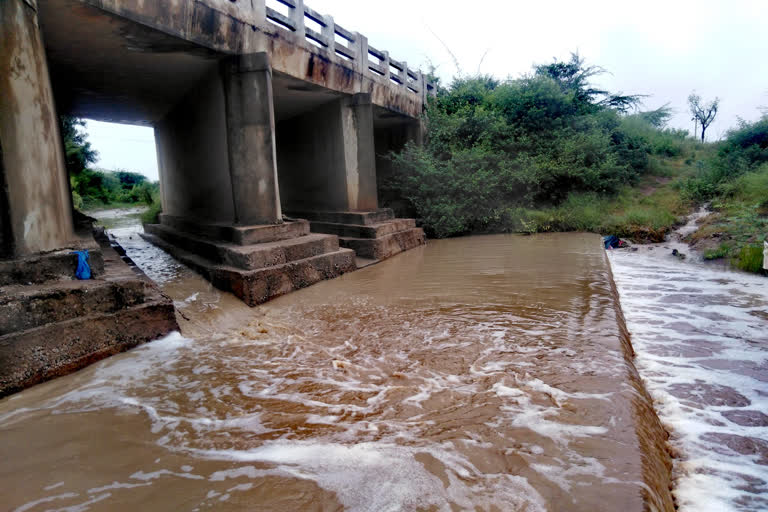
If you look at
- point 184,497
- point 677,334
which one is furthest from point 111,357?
point 677,334

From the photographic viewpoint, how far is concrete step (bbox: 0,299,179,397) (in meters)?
3.04

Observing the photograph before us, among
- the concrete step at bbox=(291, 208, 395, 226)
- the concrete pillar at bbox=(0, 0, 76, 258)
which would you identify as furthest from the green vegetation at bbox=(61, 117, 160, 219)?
the concrete pillar at bbox=(0, 0, 76, 258)

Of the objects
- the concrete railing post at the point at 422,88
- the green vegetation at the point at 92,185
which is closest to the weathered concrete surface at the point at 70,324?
the concrete railing post at the point at 422,88

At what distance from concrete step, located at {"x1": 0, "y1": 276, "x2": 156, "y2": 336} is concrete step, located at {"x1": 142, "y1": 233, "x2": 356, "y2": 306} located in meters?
1.52

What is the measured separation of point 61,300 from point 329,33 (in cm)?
667

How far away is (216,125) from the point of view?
7.18m

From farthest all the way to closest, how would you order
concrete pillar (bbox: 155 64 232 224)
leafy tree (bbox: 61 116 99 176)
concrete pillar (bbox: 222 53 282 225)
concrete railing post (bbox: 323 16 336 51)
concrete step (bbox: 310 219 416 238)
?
1. leafy tree (bbox: 61 116 99 176)
2. concrete step (bbox: 310 219 416 238)
3. concrete railing post (bbox: 323 16 336 51)
4. concrete pillar (bbox: 155 64 232 224)
5. concrete pillar (bbox: 222 53 282 225)

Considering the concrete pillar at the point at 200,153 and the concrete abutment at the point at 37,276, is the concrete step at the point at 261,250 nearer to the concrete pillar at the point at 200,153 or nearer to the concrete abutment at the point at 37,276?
the concrete pillar at the point at 200,153

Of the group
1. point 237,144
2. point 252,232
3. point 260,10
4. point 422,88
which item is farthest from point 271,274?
point 422,88

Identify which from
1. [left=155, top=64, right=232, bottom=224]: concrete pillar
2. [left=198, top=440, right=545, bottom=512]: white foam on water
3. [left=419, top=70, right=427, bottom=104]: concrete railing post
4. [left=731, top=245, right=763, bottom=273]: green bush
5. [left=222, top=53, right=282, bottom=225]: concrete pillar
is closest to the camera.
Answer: [left=198, top=440, right=545, bottom=512]: white foam on water

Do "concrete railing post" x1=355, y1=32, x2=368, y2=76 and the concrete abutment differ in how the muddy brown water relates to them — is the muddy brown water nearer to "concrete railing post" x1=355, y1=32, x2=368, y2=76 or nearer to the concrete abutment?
the concrete abutment

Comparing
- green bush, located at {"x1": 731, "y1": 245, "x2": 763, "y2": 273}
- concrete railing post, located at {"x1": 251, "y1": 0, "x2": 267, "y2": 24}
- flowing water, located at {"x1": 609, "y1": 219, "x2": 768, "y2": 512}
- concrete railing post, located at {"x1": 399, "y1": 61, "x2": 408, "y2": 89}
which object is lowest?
flowing water, located at {"x1": 609, "y1": 219, "x2": 768, "y2": 512}

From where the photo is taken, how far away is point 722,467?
2348 mm

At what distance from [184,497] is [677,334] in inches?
189
